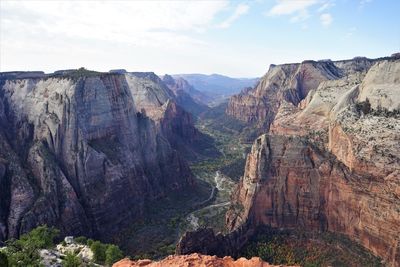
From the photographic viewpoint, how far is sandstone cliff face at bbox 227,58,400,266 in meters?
72.4

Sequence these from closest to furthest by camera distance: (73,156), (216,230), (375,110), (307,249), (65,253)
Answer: (65,253) < (307,249) < (375,110) < (216,230) < (73,156)

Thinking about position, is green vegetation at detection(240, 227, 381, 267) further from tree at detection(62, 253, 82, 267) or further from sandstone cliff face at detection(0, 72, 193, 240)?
sandstone cliff face at detection(0, 72, 193, 240)

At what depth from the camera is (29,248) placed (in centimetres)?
6094

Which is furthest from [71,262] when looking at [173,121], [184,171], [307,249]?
[173,121]

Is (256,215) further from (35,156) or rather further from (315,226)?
(35,156)

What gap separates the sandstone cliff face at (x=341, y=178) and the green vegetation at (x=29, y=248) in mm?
37087

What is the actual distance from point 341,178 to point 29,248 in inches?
2160

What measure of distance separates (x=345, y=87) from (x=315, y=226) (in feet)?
171

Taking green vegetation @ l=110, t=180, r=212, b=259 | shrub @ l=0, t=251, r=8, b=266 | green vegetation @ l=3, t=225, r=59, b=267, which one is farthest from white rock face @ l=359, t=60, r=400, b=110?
shrub @ l=0, t=251, r=8, b=266

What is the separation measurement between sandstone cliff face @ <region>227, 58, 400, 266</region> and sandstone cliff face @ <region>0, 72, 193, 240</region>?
28182 millimetres

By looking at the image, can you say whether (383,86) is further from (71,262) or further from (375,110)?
(71,262)

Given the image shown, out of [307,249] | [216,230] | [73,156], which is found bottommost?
[216,230]

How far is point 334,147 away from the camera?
282 ft

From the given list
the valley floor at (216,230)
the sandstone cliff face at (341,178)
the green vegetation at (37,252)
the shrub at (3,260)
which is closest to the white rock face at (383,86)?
the sandstone cliff face at (341,178)
